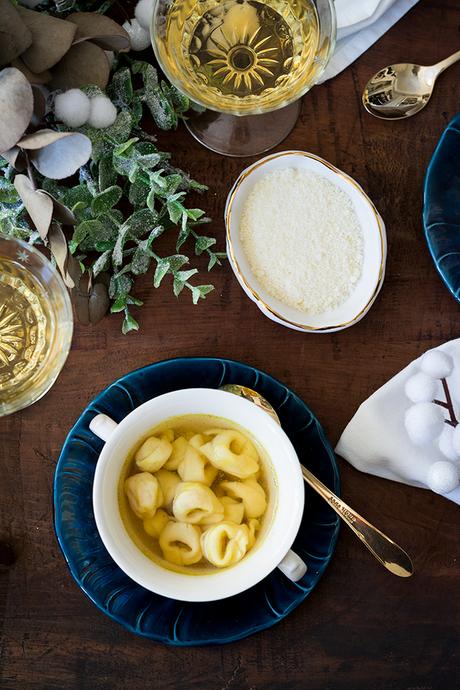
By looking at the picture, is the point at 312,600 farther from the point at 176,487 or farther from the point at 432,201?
the point at 432,201

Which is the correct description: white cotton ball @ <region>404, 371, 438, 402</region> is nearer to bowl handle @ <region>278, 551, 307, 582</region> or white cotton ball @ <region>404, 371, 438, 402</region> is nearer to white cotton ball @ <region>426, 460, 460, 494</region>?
white cotton ball @ <region>426, 460, 460, 494</region>

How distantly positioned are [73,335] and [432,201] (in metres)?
0.45

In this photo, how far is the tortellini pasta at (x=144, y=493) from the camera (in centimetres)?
83

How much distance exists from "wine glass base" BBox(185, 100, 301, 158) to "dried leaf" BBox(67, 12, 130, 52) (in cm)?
14

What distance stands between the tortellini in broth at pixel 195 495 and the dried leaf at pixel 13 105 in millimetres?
341

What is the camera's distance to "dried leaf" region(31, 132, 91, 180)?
0.73 metres

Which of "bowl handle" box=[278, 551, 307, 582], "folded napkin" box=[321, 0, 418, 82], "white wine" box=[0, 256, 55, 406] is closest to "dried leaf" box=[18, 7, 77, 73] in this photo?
"white wine" box=[0, 256, 55, 406]

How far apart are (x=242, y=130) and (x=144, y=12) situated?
172 millimetres

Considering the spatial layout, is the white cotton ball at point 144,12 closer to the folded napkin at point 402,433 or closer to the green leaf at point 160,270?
the green leaf at point 160,270

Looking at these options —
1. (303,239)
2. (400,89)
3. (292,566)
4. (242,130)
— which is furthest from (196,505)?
(400,89)

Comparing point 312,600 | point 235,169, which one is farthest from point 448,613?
point 235,169

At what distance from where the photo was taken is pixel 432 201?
92 cm

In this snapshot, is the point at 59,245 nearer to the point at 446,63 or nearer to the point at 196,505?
the point at 196,505

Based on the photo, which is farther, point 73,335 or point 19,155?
point 73,335
